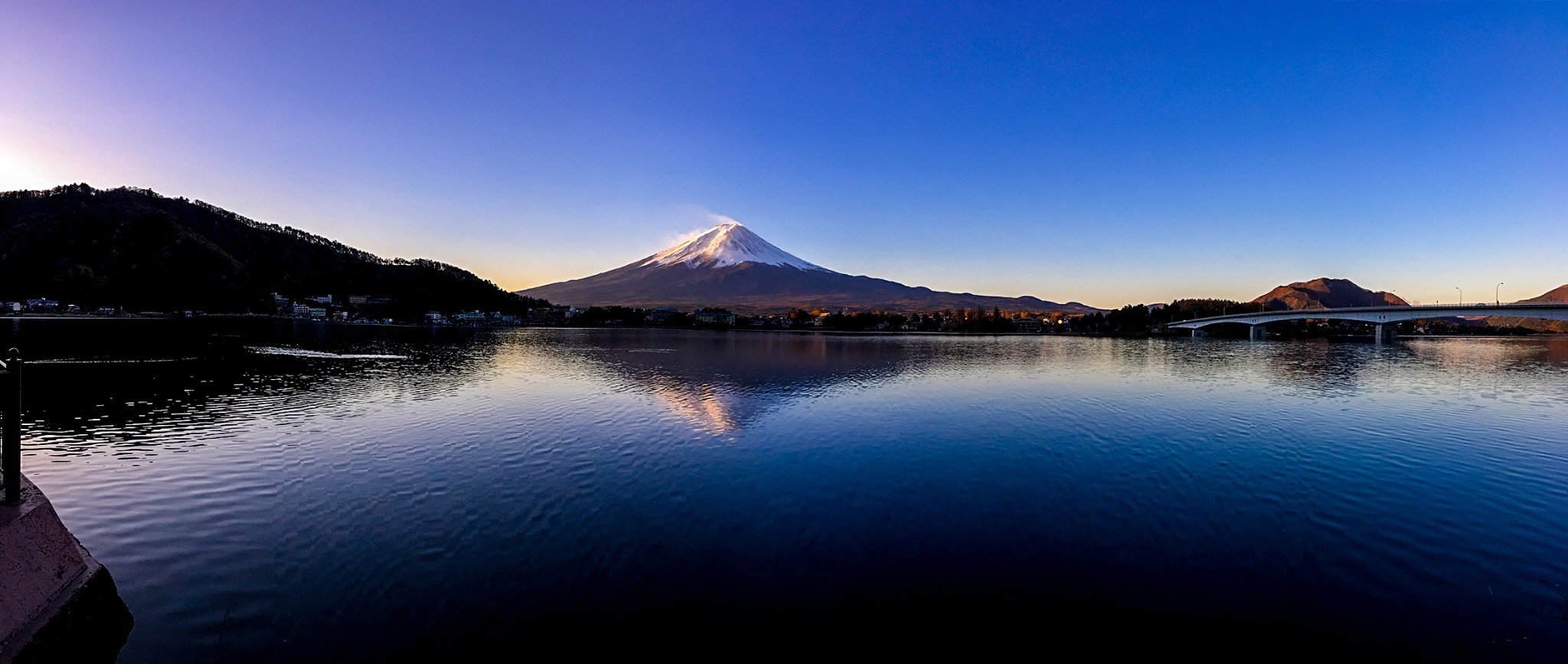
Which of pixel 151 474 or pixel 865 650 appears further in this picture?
pixel 151 474

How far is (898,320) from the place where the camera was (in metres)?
175

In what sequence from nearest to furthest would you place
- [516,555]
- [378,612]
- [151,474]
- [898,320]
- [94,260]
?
[378,612]
[516,555]
[151,474]
[94,260]
[898,320]

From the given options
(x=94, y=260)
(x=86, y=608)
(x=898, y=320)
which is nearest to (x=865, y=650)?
(x=86, y=608)

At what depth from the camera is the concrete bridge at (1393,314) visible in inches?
2550

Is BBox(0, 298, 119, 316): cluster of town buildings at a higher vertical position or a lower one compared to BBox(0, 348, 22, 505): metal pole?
higher

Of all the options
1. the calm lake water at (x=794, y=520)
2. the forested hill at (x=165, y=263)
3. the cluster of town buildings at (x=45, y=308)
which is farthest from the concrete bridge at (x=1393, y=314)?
the cluster of town buildings at (x=45, y=308)

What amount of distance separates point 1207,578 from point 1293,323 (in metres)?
206

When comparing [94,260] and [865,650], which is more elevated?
[94,260]

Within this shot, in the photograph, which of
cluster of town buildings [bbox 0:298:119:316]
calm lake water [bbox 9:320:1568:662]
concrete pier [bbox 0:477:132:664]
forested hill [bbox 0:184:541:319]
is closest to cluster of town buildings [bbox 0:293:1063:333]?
forested hill [bbox 0:184:541:319]

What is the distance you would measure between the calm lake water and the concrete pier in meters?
0.39

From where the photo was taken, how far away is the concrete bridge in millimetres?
64762

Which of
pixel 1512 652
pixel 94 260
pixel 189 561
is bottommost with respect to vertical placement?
pixel 1512 652

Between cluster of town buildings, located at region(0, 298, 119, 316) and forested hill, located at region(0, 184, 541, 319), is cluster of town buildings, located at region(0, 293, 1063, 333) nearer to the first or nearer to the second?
forested hill, located at region(0, 184, 541, 319)

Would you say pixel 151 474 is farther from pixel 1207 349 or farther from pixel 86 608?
pixel 1207 349
